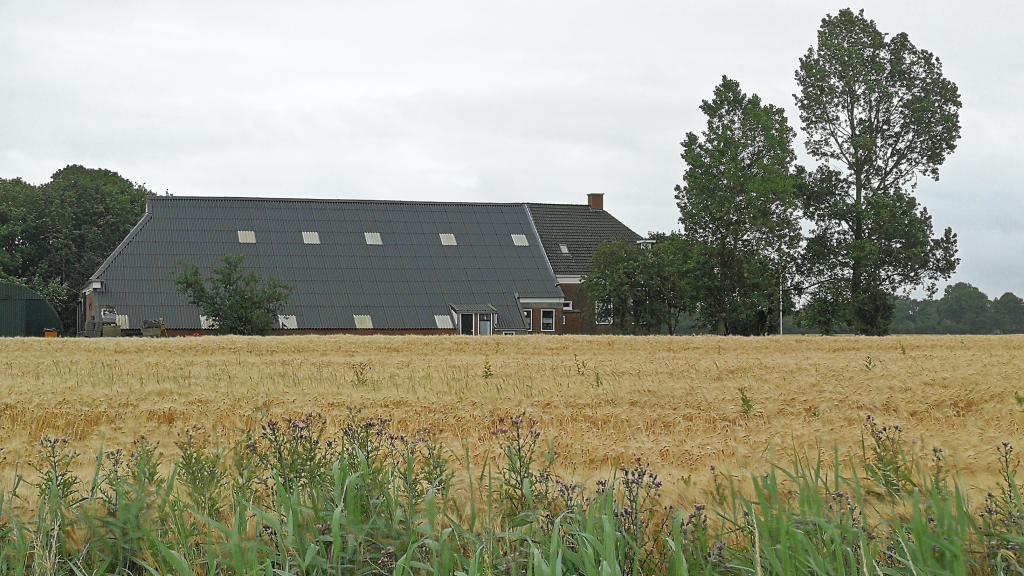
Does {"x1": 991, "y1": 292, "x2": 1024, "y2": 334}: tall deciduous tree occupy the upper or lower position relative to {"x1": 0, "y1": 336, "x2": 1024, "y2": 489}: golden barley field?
upper

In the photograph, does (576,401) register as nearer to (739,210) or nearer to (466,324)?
(739,210)

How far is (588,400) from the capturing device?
14703 mm

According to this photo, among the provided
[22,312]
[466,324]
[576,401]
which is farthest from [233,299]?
[576,401]

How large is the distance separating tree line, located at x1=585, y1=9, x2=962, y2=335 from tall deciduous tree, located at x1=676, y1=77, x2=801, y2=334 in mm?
58

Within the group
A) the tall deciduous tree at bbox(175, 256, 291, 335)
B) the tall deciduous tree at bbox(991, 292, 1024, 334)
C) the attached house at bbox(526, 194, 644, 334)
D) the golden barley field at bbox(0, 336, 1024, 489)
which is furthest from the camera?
the tall deciduous tree at bbox(991, 292, 1024, 334)

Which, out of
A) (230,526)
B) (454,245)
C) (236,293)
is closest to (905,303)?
(454,245)

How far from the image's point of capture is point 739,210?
167 ft

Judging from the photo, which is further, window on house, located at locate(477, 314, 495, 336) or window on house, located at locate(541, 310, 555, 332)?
window on house, located at locate(541, 310, 555, 332)

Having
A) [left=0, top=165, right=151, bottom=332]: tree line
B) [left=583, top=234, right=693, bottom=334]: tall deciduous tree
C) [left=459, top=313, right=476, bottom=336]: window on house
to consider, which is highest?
[left=0, top=165, right=151, bottom=332]: tree line

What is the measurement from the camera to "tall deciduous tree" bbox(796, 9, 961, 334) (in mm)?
49250

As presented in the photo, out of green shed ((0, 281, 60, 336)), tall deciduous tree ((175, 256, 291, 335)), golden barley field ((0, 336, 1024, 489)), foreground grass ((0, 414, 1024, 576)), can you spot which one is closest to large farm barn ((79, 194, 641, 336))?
green shed ((0, 281, 60, 336))

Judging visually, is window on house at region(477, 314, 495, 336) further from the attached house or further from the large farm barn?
the attached house

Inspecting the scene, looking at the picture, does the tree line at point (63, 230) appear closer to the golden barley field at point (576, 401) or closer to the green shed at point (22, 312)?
the green shed at point (22, 312)

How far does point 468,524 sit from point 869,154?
49232 millimetres
